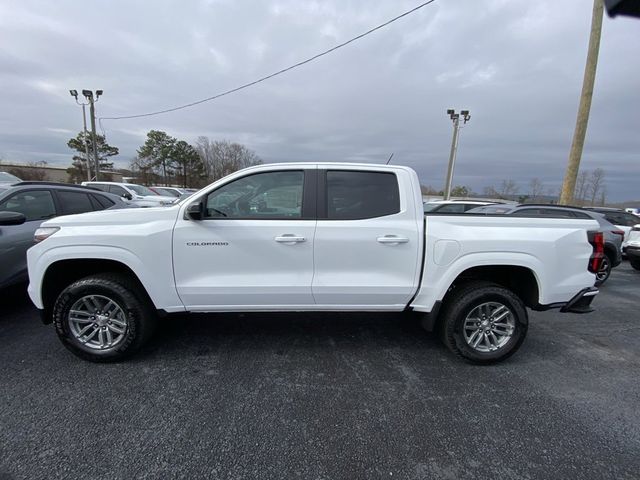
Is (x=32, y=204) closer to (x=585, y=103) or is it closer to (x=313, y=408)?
(x=313, y=408)

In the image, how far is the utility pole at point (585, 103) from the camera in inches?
337

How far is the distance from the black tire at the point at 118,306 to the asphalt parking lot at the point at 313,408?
0.14m

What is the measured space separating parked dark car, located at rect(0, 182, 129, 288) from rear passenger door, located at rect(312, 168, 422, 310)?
359 cm

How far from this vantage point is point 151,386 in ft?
8.68

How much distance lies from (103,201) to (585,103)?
12.3 metres

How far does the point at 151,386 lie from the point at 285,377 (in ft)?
3.70

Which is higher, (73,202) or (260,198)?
(260,198)

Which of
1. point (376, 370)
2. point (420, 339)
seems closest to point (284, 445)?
point (376, 370)

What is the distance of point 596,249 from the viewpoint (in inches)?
119

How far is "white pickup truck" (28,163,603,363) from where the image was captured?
283 cm

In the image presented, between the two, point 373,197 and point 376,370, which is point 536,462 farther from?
point 373,197

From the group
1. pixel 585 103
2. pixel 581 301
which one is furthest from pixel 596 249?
pixel 585 103

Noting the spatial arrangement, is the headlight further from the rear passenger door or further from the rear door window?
the rear door window

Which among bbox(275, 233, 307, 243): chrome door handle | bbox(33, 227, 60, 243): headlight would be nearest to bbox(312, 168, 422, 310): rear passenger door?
bbox(275, 233, 307, 243): chrome door handle
